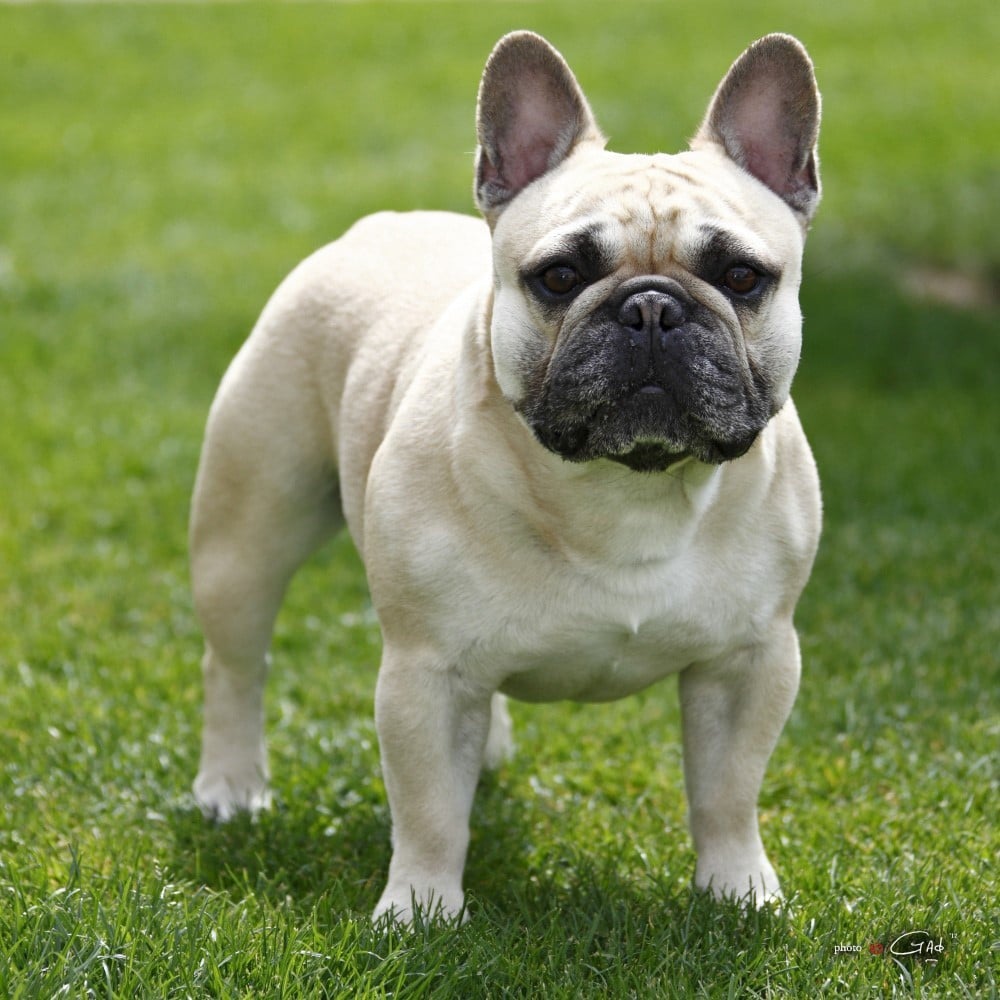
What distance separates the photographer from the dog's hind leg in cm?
447

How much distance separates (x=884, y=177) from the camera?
11445 millimetres

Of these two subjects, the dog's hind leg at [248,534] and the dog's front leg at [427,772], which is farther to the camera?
the dog's hind leg at [248,534]

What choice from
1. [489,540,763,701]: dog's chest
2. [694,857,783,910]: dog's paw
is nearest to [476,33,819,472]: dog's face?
[489,540,763,701]: dog's chest

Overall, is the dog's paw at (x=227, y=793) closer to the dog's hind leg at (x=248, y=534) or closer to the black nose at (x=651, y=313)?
the dog's hind leg at (x=248, y=534)

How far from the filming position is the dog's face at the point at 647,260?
3330mm

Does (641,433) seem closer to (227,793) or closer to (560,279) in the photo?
(560,279)

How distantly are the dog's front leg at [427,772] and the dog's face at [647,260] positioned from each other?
0.69 metres

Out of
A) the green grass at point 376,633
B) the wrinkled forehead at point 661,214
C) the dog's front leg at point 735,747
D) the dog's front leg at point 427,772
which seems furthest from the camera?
the dog's front leg at point 735,747


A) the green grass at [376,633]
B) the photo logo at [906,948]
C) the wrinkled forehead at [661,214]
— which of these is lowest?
the green grass at [376,633]

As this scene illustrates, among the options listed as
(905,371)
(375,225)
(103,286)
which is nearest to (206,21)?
(103,286)

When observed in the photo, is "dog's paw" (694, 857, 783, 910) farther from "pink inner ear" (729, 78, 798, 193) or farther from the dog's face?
"pink inner ear" (729, 78, 798, 193)

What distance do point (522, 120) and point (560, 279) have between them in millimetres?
554

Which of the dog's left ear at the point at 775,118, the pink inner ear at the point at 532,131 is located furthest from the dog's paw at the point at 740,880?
the pink inner ear at the point at 532,131

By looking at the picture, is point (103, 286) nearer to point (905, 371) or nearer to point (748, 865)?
point (905, 371)
